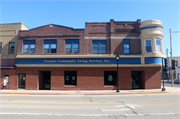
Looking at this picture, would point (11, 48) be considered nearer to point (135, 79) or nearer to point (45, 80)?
point (45, 80)

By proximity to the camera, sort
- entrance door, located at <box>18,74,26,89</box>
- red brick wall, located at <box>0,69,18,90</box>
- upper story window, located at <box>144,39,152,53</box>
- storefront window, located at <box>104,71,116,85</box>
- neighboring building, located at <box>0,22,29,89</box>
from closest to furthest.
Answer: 1. upper story window, located at <box>144,39,152,53</box>
2. storefront window, located at <box>104,71,116,85</box>
3. red brick wall, located at <box>0,69,18,90</box>
4. entrance door, located at <box>18,74,26,89</box>
5. neighboring building, located at <box>0,22,29,89</box>

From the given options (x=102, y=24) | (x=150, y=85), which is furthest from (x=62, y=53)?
(x=150, y=85)

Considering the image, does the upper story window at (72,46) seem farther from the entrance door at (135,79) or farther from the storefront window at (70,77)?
the entrance door at (135,79)

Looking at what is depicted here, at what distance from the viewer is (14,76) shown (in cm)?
2009

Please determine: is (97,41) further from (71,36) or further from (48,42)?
(48,42)

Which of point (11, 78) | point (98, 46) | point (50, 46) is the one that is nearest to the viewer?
point (11, 78)

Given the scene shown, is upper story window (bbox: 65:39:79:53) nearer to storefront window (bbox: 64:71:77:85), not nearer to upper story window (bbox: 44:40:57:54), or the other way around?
upper story window (bbox: 44:40:57:54)

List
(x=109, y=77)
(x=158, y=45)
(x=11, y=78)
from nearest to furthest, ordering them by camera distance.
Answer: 1. (x=158, y=45)
2. (x=109, y=77)
3. (x=11, y=78)

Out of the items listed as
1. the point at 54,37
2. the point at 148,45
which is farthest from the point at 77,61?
the point at 148,45

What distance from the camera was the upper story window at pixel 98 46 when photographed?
2013 centimetres

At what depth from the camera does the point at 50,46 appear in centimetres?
2036

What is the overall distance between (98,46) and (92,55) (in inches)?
66.8

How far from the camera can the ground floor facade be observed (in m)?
19.3

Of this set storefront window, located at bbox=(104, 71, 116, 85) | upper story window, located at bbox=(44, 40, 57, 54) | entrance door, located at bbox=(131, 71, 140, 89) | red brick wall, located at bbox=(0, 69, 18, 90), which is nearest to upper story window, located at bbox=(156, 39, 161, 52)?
entrance door, located at bbox=(131, 71, 140, 89)
